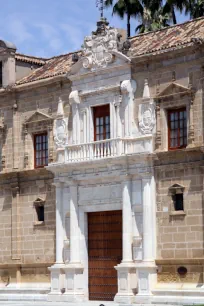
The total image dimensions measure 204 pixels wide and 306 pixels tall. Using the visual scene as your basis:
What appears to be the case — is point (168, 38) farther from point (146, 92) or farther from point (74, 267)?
point (74, 267)

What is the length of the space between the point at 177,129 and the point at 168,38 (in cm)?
389

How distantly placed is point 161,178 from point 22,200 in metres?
7.03

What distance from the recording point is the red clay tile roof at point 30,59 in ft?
124

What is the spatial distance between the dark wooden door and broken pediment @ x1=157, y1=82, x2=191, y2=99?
4.43m

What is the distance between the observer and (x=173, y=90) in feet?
101

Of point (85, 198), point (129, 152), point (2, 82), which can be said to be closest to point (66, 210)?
point (85, 198)

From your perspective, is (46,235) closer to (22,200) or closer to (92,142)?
(22,200)

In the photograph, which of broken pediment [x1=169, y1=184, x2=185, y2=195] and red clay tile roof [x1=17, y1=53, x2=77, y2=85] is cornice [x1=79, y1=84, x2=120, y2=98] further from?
broken pediment [x1=169, y1=184, x2=185, y2=195]

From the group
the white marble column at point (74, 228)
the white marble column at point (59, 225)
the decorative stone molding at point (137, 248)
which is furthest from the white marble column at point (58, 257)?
the decorative stone molding at point (137, 248)

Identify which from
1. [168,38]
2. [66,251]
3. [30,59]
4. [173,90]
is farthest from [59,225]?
[30,59]

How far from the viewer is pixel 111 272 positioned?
106 ft

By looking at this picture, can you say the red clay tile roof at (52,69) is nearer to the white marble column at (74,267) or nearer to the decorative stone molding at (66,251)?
the white marble column at (74,267)

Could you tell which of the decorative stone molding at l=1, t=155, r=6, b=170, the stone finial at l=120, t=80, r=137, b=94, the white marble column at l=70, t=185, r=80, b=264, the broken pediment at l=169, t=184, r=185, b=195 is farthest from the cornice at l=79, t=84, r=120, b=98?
the decorative stone molding at l=1, t=155, r=6, b=170

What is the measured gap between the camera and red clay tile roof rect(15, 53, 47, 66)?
124ft
